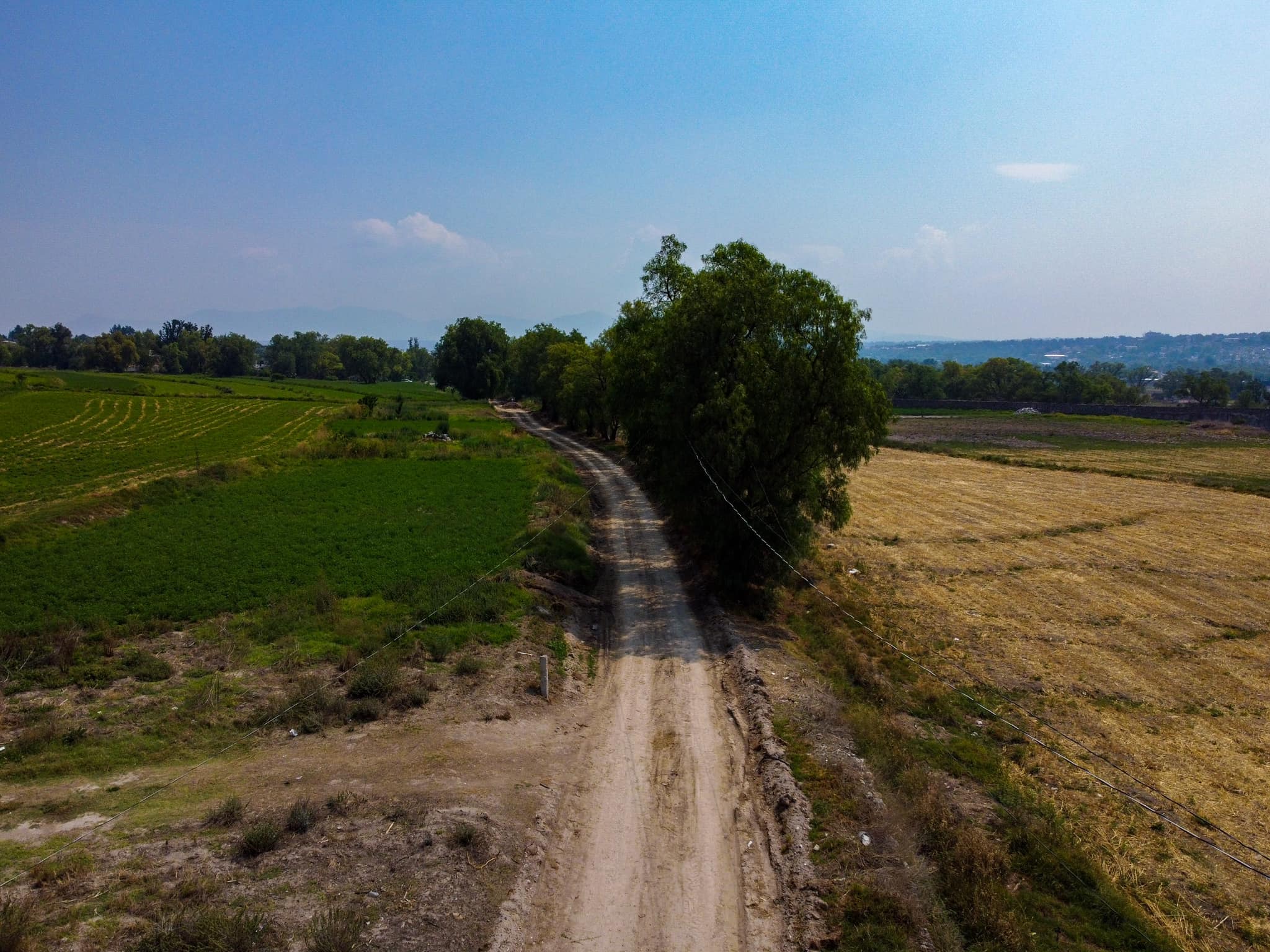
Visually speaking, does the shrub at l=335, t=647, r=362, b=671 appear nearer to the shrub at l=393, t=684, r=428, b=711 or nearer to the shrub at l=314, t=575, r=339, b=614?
A: the shrub at l=393, t=684, r=428, b=711

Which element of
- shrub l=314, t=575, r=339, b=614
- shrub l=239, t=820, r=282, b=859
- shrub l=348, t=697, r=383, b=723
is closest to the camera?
shrub l=239, t=820, r=282, b=859

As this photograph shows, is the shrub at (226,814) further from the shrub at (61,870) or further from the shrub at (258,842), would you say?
the shrub at (61,870)

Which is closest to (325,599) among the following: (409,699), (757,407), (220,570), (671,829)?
(220,570)

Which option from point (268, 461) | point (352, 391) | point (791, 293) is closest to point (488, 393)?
point (352, 391)

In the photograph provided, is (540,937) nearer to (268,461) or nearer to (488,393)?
(268,461)

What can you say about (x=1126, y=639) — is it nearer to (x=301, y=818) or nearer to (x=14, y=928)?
(x=301, y=818)

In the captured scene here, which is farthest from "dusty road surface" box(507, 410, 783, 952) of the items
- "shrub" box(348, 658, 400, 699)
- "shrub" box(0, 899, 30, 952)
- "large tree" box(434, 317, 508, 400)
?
"large tree" box(434, 317, 508, 400)
